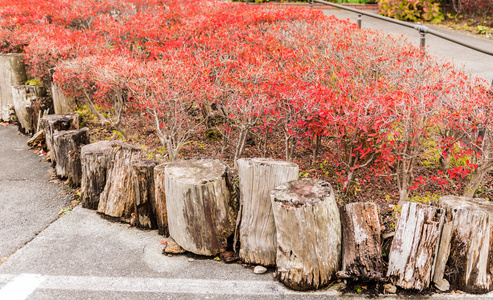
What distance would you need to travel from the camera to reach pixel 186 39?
22.5ft

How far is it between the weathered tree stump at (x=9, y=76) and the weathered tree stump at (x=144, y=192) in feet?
14.3

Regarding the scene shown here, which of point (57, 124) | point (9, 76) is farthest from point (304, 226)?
point (9, 76)

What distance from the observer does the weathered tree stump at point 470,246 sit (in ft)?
10.6

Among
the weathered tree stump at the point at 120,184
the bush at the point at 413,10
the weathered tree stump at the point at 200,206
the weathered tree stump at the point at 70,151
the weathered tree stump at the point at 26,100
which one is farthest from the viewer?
the bush at the point at 413,10

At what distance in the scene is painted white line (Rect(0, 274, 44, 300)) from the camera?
3312 millimetres

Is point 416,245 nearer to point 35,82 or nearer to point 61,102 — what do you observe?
point 61,102

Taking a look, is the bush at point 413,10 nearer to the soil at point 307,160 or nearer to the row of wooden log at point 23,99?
the soil at point 307,160

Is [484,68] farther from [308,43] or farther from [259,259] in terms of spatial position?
[259,259]

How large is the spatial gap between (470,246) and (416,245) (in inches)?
16.9

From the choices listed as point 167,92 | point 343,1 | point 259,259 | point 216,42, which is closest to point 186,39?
point 216,42

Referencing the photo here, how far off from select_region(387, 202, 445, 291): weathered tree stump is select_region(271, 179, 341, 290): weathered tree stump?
488 millimetres

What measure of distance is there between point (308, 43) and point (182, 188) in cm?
380

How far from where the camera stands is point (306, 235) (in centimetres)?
327

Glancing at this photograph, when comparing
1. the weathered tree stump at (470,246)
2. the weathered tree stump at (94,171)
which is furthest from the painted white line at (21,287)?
the weathered tree stump at (470,246)
